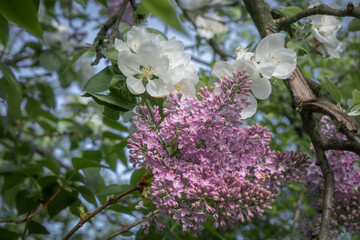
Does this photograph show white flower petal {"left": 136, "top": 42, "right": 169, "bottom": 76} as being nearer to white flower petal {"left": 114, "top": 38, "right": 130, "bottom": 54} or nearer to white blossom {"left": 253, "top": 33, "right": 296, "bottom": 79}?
white flower petal {"left": 114, "top": 38, "right": 130, "bottom": 54}

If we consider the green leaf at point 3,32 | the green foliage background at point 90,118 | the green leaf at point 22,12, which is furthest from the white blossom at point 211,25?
the green leaf at point 22,12

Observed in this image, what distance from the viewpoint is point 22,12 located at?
51cm

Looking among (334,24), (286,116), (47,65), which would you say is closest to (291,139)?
(286,116)

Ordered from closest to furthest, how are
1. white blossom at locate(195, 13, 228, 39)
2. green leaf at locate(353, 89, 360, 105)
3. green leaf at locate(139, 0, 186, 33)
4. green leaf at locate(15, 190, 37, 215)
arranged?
green leaf at locate(139, 0, 186, 33) < green leaf at locate(353, 89, 360, 105) < green leaf at locate(15, 190, 37, 215) < white blossom at locate(195, 13, 228, 39)

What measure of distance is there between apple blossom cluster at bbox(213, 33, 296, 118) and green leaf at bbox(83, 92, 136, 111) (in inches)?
7.2

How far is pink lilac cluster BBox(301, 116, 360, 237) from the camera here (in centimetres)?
89

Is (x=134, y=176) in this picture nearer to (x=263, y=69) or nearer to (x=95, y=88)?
(x=95, y=88)

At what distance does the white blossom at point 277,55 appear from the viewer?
748 mm

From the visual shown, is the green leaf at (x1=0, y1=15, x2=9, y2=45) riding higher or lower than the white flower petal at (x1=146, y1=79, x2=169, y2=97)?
higher

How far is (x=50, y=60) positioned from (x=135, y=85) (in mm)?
1139

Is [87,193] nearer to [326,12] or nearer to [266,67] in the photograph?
[266,67]

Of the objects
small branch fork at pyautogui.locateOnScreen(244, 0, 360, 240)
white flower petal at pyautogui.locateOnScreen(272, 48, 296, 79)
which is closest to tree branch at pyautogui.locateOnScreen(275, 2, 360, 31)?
small branch fork at pyautogui.locateOnScreen(244, 0, 360, 240)

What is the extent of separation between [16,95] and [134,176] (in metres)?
0.34

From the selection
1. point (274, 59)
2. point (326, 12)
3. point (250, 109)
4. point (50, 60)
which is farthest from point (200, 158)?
point (50, 60)
